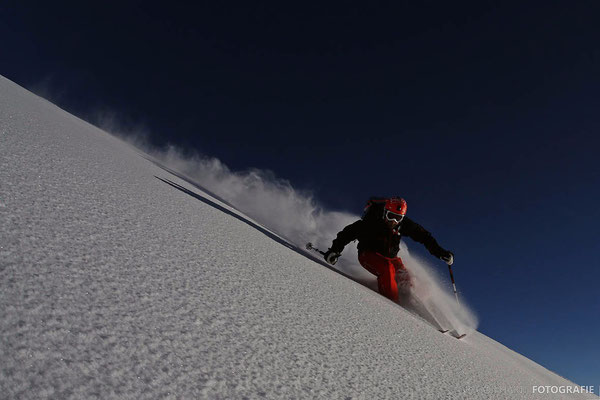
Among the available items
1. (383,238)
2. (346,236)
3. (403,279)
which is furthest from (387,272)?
(346,236)

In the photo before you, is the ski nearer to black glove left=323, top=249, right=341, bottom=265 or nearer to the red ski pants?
the red ski pants

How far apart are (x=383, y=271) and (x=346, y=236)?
950mm

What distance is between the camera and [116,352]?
753 millimetres

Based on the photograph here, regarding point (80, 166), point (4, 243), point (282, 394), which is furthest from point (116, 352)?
point (80, 166)

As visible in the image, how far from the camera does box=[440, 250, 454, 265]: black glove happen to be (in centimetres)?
510

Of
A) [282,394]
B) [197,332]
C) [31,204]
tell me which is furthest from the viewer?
[31,204]

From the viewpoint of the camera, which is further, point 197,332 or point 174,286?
point 174,286

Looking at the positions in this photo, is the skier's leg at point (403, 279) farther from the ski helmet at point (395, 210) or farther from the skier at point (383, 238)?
the ski helmet at point (395, 210)

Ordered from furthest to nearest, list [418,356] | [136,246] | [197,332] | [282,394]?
[418,356] → [136,246] → [197,332] → [282,394]

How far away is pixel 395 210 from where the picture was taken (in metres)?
5.29

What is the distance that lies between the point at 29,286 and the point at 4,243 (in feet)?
0.88

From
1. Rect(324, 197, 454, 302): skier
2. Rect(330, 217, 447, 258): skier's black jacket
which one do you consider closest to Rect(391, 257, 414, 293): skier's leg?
Rect(324, 197, 454, 302): skier

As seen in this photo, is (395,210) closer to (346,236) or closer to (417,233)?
(417,233)

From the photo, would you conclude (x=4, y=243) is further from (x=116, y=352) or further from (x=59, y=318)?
(x=116, y=352)
